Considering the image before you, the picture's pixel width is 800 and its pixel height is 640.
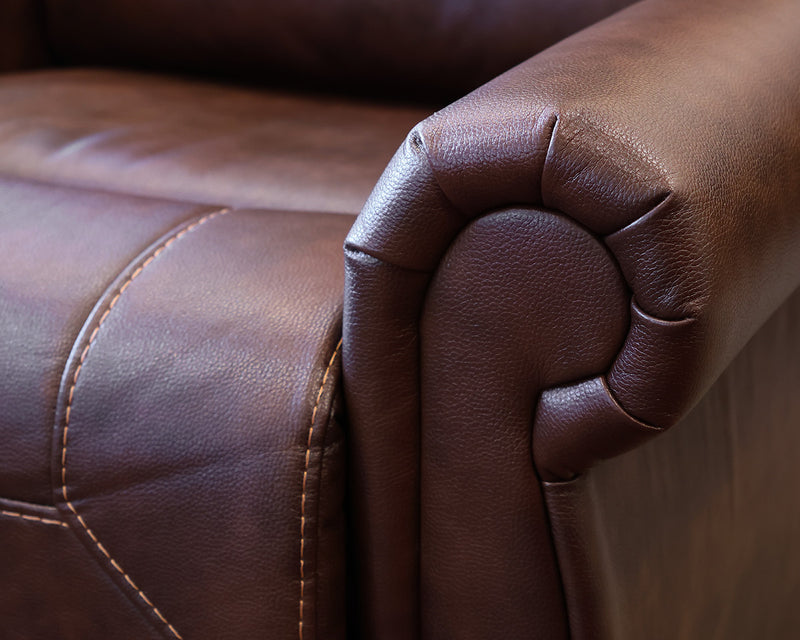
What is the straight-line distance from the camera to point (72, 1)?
1.16 meters

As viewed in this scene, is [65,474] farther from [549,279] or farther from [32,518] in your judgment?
[549,279]

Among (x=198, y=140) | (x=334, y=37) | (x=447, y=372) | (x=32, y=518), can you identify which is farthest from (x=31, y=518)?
(x=334, y=37)

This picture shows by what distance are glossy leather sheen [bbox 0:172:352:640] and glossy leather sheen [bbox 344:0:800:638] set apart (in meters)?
0.04

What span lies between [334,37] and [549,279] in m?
0.69

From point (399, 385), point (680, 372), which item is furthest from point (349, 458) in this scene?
point (680, 372)

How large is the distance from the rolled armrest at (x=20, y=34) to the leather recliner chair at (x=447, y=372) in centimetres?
62

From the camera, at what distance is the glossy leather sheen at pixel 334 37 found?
0.98m

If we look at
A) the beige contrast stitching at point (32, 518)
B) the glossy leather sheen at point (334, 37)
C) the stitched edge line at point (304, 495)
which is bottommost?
the beige contrast stitching at point (32, 518)

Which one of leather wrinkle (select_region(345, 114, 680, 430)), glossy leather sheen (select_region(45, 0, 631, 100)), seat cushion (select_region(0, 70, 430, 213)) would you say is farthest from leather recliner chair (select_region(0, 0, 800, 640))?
glossy leather sheen (select_region(45, 0, 631, 100))

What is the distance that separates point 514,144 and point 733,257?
0.10 metres

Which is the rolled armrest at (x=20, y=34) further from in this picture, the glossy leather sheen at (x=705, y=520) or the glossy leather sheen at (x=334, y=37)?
the glossy leather sheen at (x=705, y=520)

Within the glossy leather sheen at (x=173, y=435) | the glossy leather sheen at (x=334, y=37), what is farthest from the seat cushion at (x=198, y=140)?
the glossy leather sheen at (x=173, y=435)

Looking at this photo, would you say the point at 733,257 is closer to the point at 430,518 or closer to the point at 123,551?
the point at 430,518

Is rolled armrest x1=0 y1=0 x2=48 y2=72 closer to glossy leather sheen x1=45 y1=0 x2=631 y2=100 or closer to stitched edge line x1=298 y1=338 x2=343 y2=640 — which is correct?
glossy leather sheen x1=45 y1=0 x2=631 y2=100
